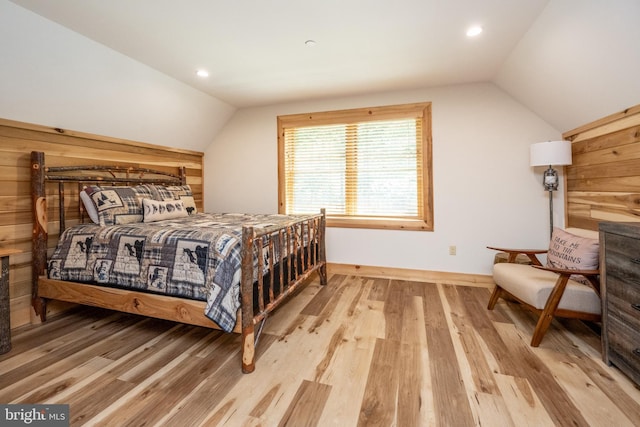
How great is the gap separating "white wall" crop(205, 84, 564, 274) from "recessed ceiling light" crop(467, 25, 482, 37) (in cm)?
110

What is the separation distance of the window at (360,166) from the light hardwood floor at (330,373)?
1.45 metres

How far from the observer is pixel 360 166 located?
375 centimetres

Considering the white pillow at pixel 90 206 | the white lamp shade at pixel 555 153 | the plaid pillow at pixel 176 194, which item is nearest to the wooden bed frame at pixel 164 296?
the white pillow at pixel 90 206

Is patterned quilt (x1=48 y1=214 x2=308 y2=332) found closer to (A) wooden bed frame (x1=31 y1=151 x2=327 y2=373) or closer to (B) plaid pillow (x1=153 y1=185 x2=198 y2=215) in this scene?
(A) wooden bed frame (x1=31 y1=151 x2=327 y2=373)

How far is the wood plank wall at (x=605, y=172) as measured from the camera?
2.13 m

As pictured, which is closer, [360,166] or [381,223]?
[381,223]

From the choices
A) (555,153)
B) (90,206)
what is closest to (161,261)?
(90,206)

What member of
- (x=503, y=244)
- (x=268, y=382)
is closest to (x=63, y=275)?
(x=268, y=382)

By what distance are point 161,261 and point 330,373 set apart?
1.36 m

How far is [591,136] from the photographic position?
8.48 ft

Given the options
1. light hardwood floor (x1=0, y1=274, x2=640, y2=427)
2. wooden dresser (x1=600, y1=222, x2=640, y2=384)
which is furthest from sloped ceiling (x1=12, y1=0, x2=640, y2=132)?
light hardwood floor (x1=0, y1=274, x2=640, y2=427)

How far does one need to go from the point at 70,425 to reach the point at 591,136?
13.8ft

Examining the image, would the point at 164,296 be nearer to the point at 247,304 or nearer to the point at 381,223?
the point at 247,304

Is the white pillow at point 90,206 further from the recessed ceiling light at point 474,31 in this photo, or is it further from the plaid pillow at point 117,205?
the recessed ceiling light at point 474,31
